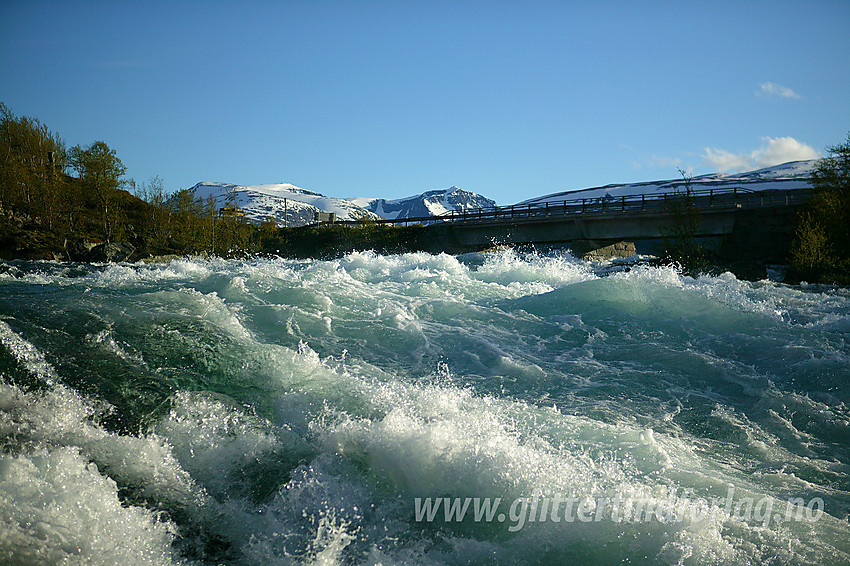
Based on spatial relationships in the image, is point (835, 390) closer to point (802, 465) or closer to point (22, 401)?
point (802, 465)

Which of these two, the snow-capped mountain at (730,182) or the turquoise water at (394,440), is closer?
the turquoise water at (394,440)

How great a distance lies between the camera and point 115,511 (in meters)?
2.95

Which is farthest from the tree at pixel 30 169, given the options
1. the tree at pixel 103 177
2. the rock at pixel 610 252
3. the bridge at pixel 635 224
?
the rock at pixel 610 252

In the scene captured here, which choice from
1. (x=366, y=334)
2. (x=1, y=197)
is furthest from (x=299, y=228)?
(x=366, y=334)

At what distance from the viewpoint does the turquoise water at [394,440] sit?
118 inches

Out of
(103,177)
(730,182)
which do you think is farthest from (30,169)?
(730,182)

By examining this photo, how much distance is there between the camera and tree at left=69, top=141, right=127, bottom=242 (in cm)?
3422

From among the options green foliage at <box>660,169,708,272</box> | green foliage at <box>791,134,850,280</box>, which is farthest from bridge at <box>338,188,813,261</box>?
green foliage at <box>791,134,850,280</box>

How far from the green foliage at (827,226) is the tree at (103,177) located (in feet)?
123

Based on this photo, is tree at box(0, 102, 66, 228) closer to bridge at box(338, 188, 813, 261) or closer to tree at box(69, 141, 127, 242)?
tree at box(69, 141, 127, 242)

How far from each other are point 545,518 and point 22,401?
3.64 meters

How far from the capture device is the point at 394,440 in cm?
382

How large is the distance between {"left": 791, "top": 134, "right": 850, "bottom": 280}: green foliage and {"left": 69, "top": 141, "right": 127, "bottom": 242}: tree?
123ft

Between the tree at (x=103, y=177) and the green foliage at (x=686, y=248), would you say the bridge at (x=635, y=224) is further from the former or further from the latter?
the tree at (x=103, y=177)
